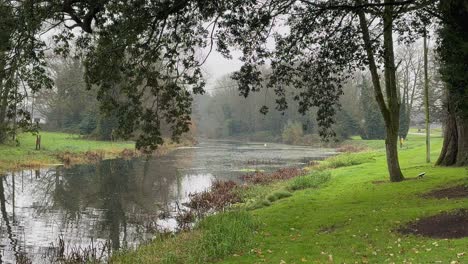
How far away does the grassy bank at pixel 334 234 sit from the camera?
27.3ft

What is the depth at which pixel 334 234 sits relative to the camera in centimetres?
1027

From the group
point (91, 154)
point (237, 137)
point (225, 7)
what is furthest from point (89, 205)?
point (237, 137)

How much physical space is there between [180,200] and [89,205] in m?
4.13

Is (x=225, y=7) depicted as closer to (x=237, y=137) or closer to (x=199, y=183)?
(x=199, y=183)

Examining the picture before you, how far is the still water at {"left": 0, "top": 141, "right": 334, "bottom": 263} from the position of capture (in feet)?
43.8

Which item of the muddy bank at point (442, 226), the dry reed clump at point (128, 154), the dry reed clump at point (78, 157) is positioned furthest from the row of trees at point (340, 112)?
the muddy bank at point (442, 226)

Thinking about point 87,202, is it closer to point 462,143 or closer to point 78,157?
point 462,143

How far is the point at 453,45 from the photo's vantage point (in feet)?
38.5

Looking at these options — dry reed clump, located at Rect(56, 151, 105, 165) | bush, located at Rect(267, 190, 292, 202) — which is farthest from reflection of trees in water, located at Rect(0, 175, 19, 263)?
dry reed clump, located at Rect(56, 151, 105, 165)

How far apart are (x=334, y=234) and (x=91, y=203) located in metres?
12.7

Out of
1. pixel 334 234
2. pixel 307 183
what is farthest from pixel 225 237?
pixel 307 183

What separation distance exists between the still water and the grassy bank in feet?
9.57

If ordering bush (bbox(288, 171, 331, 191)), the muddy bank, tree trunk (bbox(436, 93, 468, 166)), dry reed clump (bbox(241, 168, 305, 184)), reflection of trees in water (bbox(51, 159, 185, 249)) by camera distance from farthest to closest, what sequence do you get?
dry reed clump (bbox(241, 168, 305, 184)) → bush (bbox(288, 171, 331, 191)) → tree trunk (bbox(436, 93, 468, 166)) → reflection of trees in water (bbox(51, 159, 185, 249)) → the muddy bank

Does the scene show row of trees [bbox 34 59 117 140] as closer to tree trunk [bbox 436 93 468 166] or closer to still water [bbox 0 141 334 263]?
still water [bbox 0 141 334 263]
